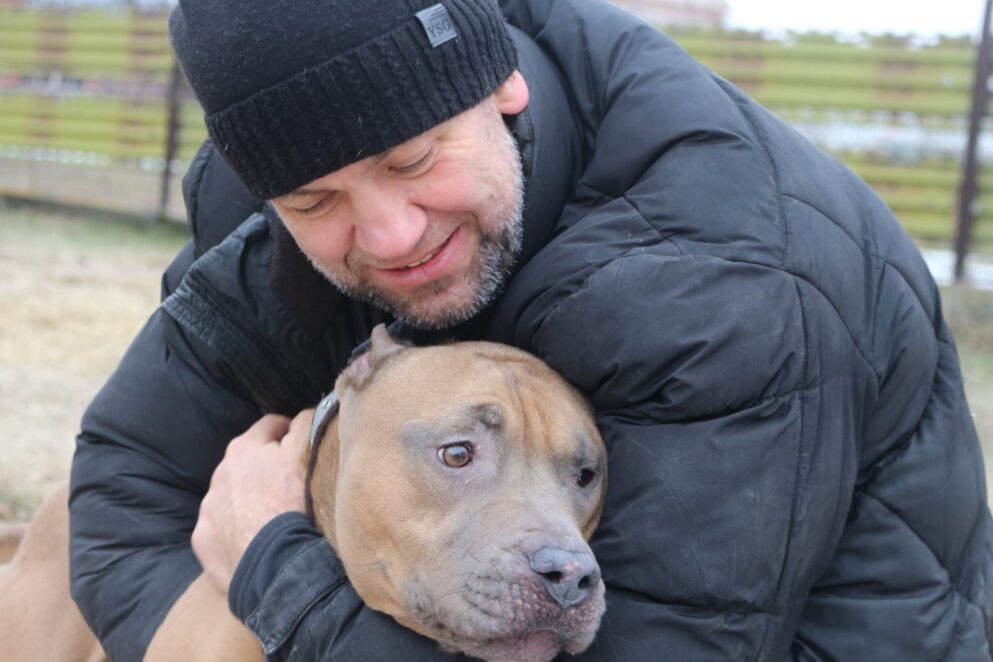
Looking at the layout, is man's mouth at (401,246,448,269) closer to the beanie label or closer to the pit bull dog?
the pit bull dog

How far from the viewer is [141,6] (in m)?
14.9

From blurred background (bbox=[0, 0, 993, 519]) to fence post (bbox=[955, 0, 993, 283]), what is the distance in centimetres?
1

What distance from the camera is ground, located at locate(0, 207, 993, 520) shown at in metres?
6.31

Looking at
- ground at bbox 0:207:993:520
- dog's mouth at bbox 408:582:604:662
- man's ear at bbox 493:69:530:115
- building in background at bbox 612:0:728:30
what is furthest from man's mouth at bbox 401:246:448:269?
building in background at bbox 612:0:728:30

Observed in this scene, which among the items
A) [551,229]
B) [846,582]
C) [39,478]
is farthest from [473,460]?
[39,478]

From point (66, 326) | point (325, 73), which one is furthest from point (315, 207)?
point (66, 326)

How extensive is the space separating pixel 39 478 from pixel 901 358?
4431 millimetres

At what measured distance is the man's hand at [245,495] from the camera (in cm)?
300

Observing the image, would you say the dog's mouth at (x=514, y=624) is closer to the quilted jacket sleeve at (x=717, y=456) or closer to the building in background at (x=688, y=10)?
the quilted jacket sleeve at (x=717, y=456)

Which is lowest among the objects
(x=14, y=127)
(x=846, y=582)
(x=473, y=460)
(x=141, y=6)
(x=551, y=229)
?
(x=14, y=127)

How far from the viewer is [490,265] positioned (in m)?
2.92

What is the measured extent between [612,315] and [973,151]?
30.7 feet

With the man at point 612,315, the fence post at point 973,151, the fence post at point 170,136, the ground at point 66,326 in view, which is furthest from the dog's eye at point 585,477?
the fence post at point 170,136

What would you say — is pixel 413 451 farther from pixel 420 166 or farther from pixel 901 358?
pixel 901 358
